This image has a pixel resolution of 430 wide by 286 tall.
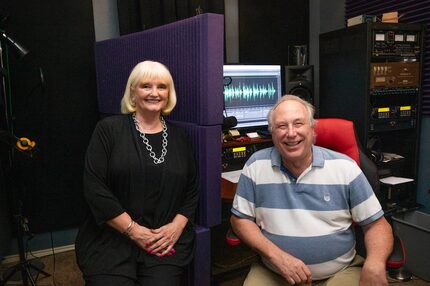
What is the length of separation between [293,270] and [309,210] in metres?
0.23

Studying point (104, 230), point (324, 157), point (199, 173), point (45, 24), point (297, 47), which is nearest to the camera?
point (324, 157)

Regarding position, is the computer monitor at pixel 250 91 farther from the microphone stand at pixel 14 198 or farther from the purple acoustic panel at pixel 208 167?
the microphone stand at pixel 14 198

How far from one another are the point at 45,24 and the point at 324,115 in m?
2.17

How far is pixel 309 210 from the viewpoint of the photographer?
A: 1.43m

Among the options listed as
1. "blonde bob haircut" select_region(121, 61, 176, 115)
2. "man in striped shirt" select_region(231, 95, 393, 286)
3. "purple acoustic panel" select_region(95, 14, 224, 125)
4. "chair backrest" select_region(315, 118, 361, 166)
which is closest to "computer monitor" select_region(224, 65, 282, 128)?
"purple acoustic panel" select_region(95, 14, 224, 125)

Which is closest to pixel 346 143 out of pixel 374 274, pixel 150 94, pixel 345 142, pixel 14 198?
pixel 345 142

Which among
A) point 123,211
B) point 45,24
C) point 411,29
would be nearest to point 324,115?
point 411,29

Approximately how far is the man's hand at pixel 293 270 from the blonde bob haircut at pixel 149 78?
33.6 inches

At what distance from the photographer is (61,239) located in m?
2.77

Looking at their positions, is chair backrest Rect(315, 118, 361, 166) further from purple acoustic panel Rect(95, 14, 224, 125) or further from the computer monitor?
the computer monitor

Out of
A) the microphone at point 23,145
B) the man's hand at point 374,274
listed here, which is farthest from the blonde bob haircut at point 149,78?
the man's hand at point 374,274

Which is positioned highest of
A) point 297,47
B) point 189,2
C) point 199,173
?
point 189,2

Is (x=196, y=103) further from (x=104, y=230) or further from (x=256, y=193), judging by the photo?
Result: (x=104, y=230)

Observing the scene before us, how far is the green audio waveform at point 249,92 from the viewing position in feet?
8.36
